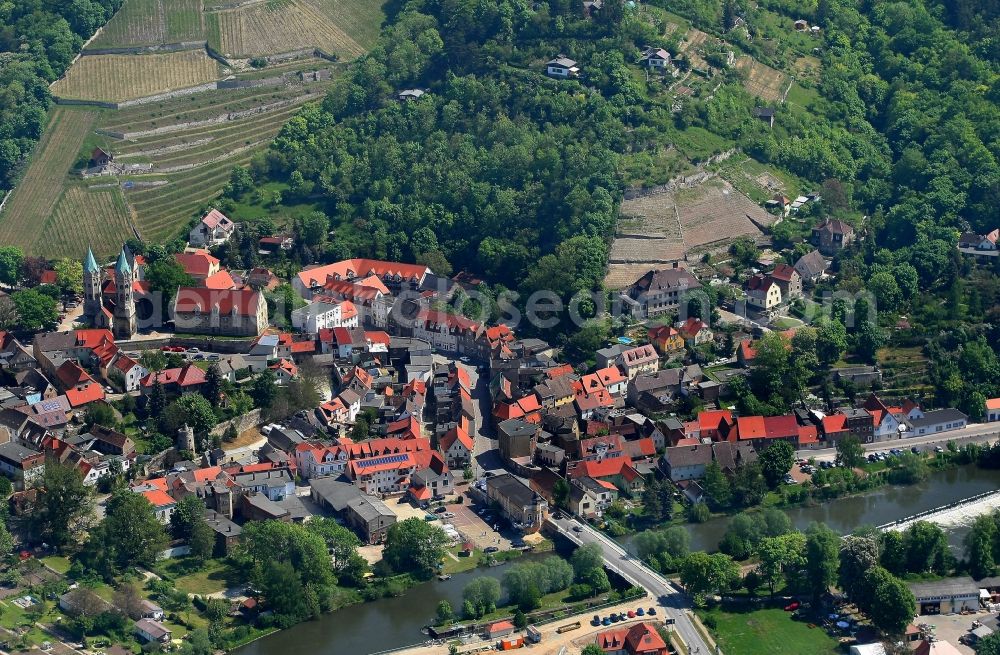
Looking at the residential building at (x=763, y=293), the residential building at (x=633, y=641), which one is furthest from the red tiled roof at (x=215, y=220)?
the residential building at (x=633, y=641)

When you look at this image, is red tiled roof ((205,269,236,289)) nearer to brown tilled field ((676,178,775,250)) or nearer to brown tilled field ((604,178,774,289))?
brown tilled field ((604,178,774,289))

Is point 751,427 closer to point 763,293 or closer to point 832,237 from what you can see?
point 763,293

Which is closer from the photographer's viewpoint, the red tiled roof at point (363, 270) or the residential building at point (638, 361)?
the residential building at point (638, 361)

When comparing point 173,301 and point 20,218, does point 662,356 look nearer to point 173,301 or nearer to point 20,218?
point 173,301

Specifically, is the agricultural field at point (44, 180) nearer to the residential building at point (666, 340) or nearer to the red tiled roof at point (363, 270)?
the red tiled roof at point (363, 270)

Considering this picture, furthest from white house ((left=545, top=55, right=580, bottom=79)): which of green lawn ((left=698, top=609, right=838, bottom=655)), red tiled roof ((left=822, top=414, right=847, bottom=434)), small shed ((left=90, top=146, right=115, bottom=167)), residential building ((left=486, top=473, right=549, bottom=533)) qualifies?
green lawn ((left=698, top=609, right=838, bottom=655))

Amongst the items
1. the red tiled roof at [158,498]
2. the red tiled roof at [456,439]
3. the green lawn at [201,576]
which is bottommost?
the green lawn at [201,576]

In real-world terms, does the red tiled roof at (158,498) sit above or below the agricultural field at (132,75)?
below
